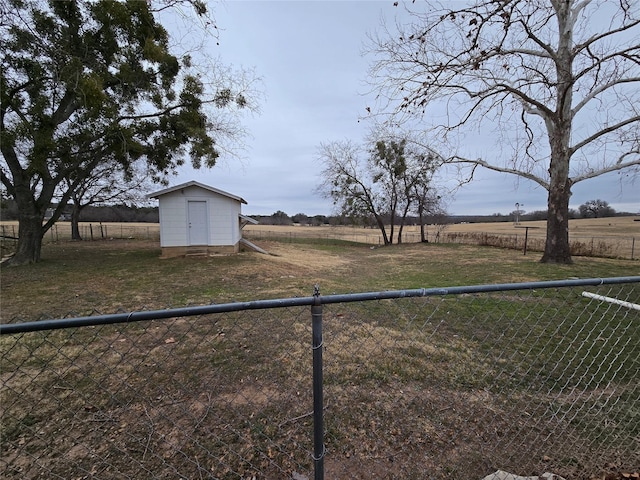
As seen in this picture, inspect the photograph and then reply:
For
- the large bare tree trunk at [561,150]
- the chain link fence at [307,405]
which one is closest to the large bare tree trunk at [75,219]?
the chain link fence at [307,405]

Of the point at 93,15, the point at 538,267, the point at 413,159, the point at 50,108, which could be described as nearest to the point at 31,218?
the point at 50,108

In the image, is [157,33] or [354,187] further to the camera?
[354,187]

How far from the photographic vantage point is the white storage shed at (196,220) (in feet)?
38.5

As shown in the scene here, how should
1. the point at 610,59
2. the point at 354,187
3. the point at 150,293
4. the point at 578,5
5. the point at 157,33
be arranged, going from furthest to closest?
the point at 354,187, the point at 157,33, the point at 578,5, the point at 610,59, the point at 150,293

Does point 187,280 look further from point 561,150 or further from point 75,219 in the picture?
point 75,219

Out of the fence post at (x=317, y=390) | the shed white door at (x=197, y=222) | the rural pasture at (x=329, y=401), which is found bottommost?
the rural pasture at (x=329, y=401)

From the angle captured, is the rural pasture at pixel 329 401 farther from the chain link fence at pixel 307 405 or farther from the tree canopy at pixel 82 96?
the tree canopy at pixel 82 96

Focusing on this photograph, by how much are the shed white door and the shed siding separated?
16 centimetres

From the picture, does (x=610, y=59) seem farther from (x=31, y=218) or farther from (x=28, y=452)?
(x=31, y=218)

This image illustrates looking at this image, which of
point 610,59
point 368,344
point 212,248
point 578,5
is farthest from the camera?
point 212,248

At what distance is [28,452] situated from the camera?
6.35 ft

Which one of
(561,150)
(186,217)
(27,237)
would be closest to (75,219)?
(27,237)

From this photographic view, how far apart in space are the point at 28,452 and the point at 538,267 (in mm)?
11762

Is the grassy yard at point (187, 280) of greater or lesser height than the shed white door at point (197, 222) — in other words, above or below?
below
